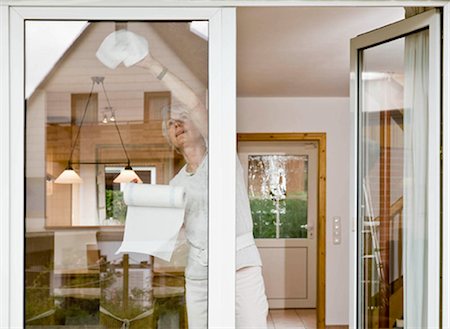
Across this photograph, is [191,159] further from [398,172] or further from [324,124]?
[324,124]

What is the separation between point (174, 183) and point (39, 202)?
434mm

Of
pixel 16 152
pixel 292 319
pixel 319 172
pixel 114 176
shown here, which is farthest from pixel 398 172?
pixel 292 319

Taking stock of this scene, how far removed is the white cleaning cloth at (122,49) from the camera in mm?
2027

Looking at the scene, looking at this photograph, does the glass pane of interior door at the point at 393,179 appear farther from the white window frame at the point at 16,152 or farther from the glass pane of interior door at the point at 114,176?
the glass pane of interior door at the point at 114,176

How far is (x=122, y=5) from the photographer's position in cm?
201

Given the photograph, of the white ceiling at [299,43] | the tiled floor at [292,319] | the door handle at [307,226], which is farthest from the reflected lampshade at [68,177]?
the door handle at [307,226]

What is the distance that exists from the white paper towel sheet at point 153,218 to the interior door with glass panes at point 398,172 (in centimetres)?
89

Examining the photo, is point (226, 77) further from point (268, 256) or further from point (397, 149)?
point (268, 256)

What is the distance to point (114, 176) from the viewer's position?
2012mm

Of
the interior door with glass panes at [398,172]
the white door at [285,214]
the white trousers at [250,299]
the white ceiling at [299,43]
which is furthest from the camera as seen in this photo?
the white door at [285,214]

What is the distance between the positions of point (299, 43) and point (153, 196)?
2.34 meters

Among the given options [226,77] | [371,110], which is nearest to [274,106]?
[371,110]

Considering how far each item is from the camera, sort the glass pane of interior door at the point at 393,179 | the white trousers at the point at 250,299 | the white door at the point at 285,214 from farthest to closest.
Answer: the white door at the point at 285,214
the white trousers at the point at 250,299
the glass pane of interior door at the point at 393,179

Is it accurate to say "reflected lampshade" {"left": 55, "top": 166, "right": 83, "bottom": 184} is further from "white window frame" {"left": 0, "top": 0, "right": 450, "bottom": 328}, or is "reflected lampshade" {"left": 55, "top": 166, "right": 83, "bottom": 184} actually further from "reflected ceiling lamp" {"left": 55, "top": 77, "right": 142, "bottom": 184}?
"white window frame" {"left": 0, "top": 0, "right": 450, "bottom": 328}
